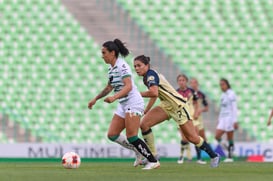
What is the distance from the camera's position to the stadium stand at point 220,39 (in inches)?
885

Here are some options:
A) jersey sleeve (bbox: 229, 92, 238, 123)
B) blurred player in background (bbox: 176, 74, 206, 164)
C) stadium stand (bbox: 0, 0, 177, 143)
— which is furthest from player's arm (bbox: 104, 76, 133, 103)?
stadium stand (bbox: 0, 0, 177, 143)

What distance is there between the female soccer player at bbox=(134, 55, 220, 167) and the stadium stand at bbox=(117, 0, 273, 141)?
911 centimetres

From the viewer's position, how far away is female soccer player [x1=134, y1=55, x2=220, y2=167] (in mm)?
12461

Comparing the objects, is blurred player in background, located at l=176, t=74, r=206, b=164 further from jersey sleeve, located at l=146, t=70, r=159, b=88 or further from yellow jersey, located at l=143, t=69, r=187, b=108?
jersey sleeve, located at l=146, t=70, r=159, b=88

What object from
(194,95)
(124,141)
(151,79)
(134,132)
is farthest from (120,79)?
(194,95)

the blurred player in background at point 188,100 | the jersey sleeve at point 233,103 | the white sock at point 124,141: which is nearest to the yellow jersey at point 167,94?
the white sock at point 124,141

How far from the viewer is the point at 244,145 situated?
2145 centimetres

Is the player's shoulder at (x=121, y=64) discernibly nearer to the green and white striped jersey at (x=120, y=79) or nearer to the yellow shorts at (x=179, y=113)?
the green and white striped jersey at (x=120, y=79)

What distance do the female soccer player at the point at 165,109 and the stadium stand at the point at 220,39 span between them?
9.11m

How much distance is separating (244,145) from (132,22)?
187 inches

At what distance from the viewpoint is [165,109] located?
13.3 meters

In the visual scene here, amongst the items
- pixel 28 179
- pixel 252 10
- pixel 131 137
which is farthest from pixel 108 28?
pixel 28 179

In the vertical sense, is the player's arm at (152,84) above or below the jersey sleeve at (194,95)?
below

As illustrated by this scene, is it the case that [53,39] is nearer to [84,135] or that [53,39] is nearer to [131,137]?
[84,135]
